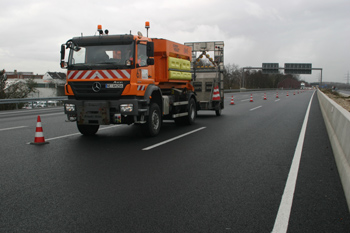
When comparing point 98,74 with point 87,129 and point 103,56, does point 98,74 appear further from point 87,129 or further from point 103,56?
point 87,129

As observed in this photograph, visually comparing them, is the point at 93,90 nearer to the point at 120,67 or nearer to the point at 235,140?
the point at 120,67

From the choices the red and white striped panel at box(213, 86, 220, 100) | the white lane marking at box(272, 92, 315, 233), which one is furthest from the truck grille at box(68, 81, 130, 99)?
the red and white striped panel at box(213, 86, 220, 100)

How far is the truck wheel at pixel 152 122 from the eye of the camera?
9.02 metres

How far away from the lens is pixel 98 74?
8.39 meters

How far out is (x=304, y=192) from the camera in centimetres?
454

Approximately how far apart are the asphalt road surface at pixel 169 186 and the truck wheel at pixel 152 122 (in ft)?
1.89

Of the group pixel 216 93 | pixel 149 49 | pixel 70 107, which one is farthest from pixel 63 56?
pixel 216 93

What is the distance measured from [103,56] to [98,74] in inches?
21.0

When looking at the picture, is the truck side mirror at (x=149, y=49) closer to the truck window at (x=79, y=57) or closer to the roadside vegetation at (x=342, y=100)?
the truck window at (x=79, y=57)

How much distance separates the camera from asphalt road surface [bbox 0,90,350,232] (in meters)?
3.54

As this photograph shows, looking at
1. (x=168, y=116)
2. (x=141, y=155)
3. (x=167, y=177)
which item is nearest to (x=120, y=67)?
(x=141, y=155)

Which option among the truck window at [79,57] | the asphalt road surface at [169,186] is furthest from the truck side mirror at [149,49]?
the asphalt road surface at [169,186]

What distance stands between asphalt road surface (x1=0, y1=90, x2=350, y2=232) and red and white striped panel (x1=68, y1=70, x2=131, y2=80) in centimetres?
165

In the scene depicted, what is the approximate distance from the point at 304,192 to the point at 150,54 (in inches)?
218
